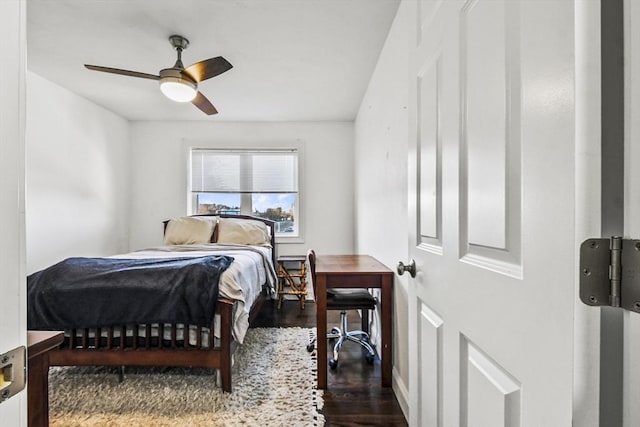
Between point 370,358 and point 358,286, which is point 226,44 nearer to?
point 358,286

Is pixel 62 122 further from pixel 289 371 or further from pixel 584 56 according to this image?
pixel 584 56

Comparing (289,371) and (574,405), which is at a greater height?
(574,405)

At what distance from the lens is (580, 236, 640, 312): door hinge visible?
36cm

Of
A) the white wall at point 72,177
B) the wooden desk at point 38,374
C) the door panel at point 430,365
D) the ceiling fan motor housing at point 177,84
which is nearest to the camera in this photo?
the wooden desk at point 38,374

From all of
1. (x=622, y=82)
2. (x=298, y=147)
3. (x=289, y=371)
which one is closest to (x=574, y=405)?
(x=622, y=82)

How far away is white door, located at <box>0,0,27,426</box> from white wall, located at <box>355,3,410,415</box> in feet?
5.34

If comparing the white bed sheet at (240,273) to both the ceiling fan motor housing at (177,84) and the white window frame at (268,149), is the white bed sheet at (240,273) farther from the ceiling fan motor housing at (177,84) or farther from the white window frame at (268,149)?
the ceiling fan motor housing at (177,84)

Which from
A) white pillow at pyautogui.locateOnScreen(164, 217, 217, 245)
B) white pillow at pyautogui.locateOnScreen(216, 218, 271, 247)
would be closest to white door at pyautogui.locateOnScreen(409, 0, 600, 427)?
white pillow at pyautogui.locateOnScreen(216, 218, 271, 247)

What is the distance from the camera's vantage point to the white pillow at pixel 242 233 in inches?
147

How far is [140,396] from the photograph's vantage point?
1913 millimetres

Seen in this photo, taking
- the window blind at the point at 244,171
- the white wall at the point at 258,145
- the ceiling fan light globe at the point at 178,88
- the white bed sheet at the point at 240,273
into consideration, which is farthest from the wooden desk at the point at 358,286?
the window blind at the point at 244,171

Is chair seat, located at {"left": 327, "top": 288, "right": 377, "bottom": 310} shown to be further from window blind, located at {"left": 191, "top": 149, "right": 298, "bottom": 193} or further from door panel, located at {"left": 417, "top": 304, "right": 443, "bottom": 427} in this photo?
window blind, located at {"left": 191, "top": 149, "right": 298, "bottom": 193}

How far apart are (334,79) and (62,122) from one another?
2.82m

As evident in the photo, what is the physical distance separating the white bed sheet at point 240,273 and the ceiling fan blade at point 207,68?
1401 mm
